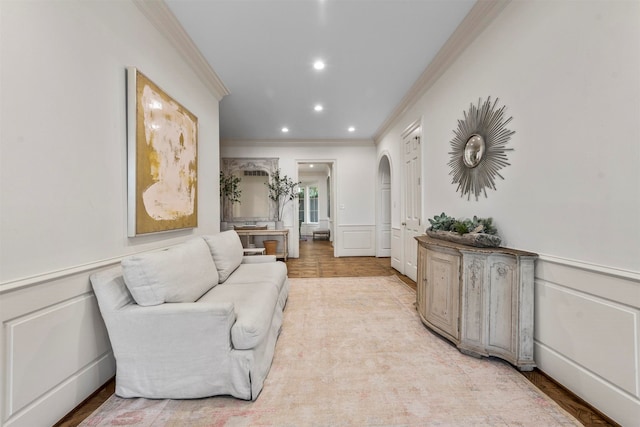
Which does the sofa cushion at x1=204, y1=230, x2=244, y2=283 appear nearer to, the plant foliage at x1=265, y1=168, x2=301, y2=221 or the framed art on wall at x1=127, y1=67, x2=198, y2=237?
the framed art on wall at x1=127, y1=67, x2=198, y2=237

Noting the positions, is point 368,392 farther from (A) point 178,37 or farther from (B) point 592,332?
(A) point 178,37

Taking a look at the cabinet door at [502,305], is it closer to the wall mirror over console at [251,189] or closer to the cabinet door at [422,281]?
the cabinet door at [422,281]

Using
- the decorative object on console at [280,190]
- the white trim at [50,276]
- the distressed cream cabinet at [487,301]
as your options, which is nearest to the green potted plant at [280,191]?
the decorative object on console at [280,190]

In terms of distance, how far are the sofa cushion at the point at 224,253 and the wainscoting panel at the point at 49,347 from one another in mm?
975

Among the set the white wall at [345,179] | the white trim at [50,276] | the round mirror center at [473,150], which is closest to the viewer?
the white trim at [50,276]

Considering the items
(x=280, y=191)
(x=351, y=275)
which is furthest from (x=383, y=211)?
(x=280, y=191)

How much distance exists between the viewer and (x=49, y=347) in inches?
51.6

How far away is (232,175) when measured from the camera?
19.4ft

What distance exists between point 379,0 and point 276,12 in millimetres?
841

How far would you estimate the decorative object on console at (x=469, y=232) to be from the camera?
77.2 inches

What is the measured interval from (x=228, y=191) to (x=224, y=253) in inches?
135

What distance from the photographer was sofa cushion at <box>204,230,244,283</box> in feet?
8.22

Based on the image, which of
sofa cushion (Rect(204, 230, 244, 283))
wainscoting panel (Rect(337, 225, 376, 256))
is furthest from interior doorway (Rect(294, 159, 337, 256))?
sofa cushion (Rect(204, 230, 244, 283))

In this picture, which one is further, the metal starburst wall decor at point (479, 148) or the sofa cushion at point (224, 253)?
the sofa cushion at point (224, 253)
